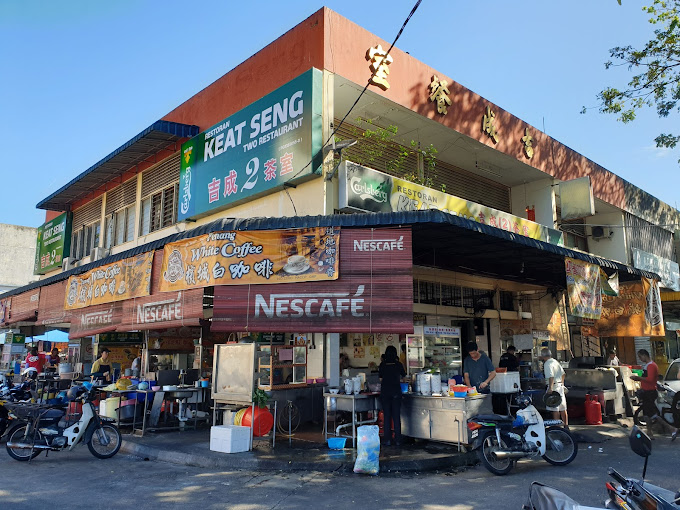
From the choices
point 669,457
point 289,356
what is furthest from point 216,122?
point 669,457

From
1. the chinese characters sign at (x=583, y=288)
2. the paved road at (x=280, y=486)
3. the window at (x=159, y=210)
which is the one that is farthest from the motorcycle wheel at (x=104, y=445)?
the chinese characters sign at (x=583, y=288)

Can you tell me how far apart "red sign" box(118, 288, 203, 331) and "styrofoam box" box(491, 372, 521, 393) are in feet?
20.1

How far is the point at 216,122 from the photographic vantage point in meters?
14.8

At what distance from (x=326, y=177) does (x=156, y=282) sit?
459 centimetres

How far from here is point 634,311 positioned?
54.1 feet

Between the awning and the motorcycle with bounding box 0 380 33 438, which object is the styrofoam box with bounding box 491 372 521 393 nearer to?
the motorcycle with bounding box 0 380 33 438

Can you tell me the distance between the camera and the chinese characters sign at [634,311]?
1630 centimetres

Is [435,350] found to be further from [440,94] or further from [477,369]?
[440,94]

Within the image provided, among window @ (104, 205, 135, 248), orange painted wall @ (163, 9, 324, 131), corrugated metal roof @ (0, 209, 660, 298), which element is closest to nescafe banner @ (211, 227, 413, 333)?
corrugated metal roof @ (0, 209, 660, 298)

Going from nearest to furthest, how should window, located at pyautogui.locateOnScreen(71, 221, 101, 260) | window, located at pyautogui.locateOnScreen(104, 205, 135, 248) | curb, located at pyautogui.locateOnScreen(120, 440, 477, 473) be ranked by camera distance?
curb, located at pyautogui.locateOnScreen(120, 440, 477, 473)
window, located at pyautogui.locateOnScreen(104, 205, 135, 248)
window, located at pyautogui.locateOnScreen(71, 221, 101, 260)

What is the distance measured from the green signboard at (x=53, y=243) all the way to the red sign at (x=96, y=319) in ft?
28.7

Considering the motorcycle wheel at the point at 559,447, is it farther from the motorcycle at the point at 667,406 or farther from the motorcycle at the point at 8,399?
the motorcycle at the point at 8,399

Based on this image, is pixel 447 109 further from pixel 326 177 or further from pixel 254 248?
pixel 254 248

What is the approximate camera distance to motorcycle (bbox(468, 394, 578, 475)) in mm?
7934
